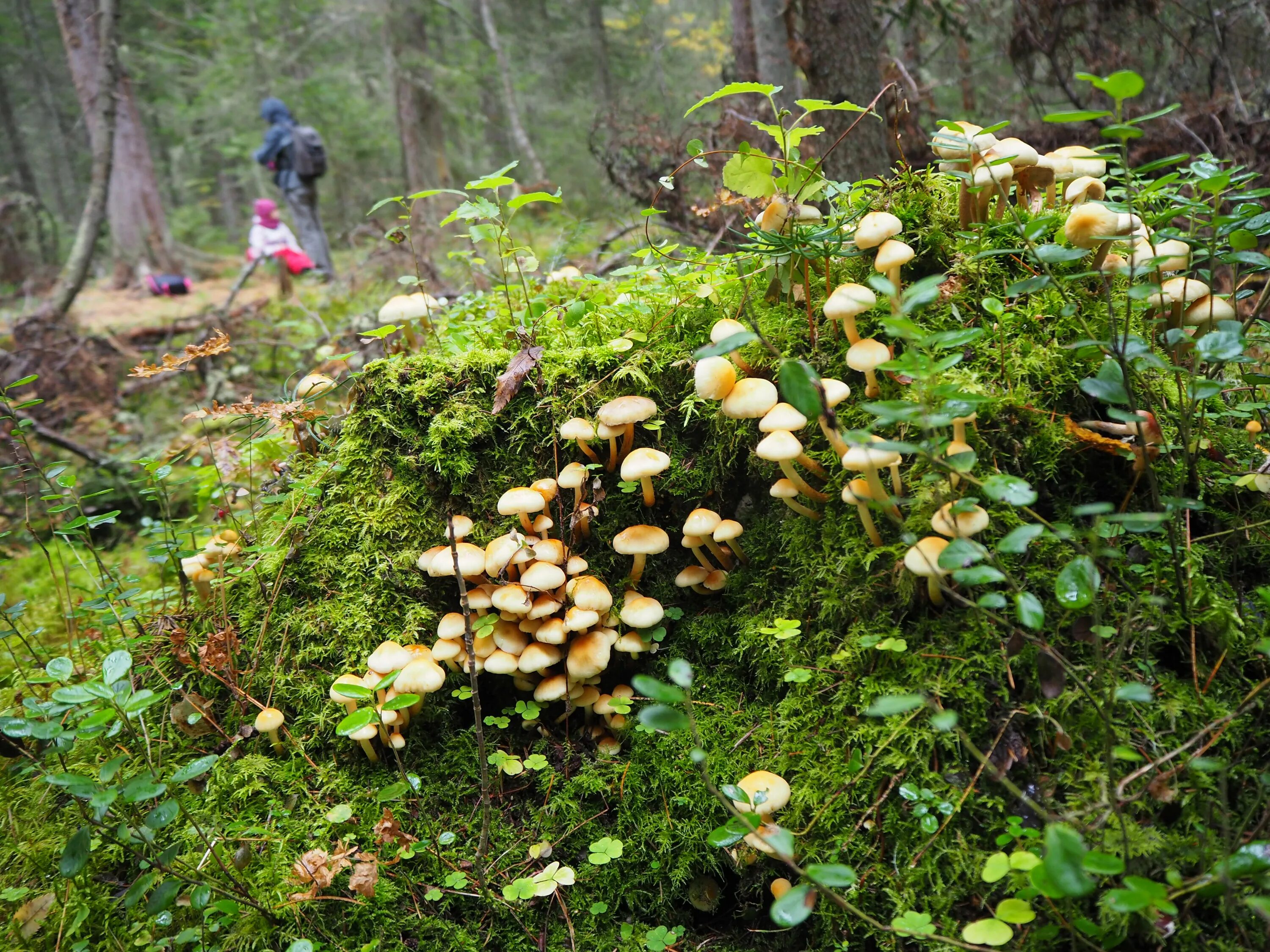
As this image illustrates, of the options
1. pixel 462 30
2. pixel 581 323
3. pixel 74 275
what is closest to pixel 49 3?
pixel 462 30

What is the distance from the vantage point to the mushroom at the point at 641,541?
2379mm

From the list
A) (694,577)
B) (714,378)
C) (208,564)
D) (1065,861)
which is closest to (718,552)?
(694,577)

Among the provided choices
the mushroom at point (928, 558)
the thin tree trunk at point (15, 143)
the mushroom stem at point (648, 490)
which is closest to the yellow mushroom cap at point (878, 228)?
the mushroom at point (928, 558)

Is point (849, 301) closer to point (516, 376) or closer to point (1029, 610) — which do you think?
point (1029, 610)

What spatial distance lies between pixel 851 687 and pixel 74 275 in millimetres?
7726

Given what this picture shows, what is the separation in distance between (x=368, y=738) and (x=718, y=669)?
119 centimetres

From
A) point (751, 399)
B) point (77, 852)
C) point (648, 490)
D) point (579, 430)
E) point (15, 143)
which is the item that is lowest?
point (77, 852)

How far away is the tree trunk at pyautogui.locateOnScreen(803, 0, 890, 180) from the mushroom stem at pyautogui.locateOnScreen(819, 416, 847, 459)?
12.0 feet

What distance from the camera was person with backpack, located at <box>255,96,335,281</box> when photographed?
36.3 ft

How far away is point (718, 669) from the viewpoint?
242 centimetres

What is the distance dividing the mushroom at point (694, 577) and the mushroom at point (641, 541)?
0.14 m

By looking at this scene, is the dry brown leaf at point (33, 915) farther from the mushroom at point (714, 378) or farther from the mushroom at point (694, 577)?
the mushroom at point (714, 378)

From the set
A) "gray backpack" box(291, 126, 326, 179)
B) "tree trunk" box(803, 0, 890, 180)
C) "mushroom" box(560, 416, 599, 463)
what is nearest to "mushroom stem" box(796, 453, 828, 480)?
"mushroom" box(560, 416, 599, 463)

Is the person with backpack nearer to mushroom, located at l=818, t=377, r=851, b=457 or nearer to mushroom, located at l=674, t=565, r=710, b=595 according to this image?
mushroom, located at l=674, t=565, r=710, b=595
